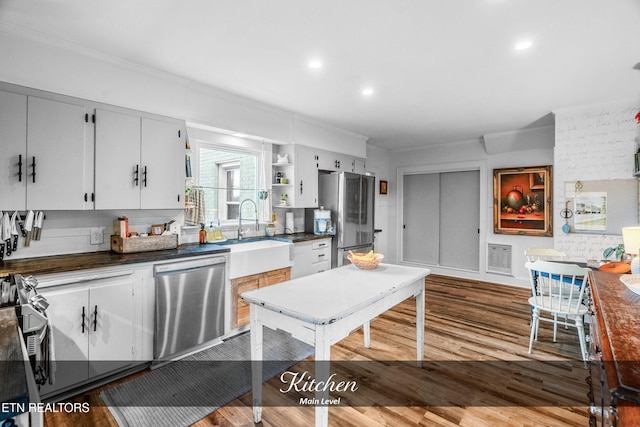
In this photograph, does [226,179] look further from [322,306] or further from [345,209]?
[322,306]

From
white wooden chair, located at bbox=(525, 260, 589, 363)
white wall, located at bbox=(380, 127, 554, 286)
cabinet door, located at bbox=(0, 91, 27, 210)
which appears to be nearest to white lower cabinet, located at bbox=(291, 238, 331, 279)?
white wooden chair, located at bbox=(525, 260, 589, 363)

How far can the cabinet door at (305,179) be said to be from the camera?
14.2ft

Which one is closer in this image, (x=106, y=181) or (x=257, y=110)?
(x=106, y=181)

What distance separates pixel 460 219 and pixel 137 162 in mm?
5501

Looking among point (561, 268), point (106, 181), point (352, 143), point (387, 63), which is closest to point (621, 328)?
point (561, 268)

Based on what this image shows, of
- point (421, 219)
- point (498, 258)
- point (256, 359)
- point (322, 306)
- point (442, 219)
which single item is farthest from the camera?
point (421, 219)

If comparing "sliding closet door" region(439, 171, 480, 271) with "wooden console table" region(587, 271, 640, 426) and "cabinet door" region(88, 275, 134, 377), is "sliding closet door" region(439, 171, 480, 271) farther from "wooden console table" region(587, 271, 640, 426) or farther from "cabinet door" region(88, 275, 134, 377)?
"cabinet door" region(88, 275, 134, 377)

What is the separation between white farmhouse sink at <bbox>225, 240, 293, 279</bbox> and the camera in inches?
125

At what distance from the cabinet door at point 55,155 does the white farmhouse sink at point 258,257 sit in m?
1.36

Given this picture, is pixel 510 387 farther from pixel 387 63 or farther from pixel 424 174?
pixel 424 174

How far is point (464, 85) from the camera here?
320 centimetres

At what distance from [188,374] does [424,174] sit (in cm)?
554

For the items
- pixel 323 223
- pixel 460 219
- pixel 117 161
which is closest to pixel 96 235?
pixel 117 161

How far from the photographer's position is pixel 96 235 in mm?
2781
